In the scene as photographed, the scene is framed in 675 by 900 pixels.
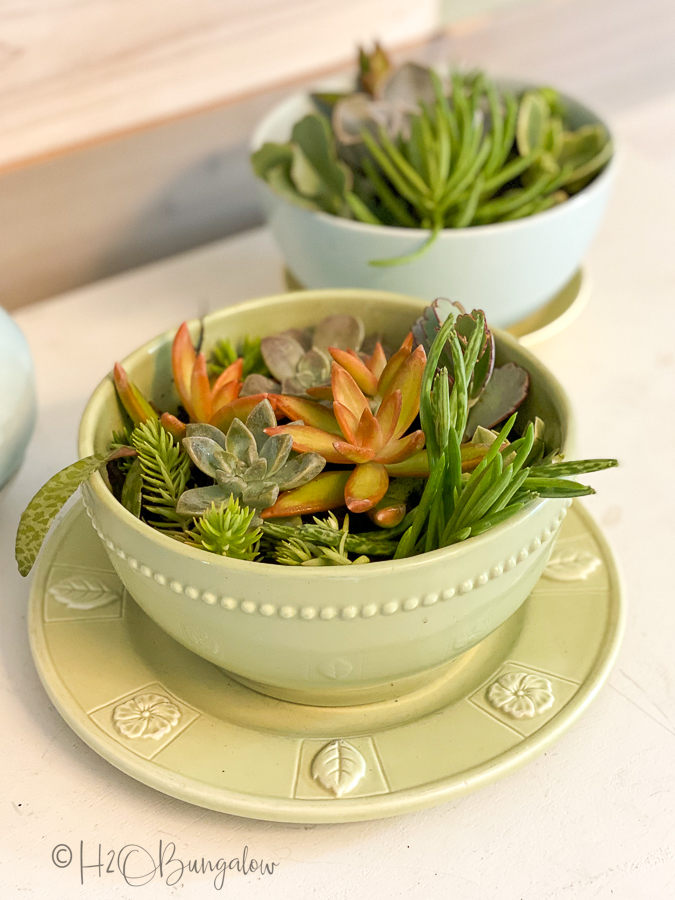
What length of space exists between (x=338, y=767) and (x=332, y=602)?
0.24ft

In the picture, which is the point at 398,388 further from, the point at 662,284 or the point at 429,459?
the point at 662,284

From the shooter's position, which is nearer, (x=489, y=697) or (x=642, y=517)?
(x=489, y=697)

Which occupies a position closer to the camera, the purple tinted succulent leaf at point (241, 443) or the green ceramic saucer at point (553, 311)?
the purple tinted succulent leaf at point (241, 443)

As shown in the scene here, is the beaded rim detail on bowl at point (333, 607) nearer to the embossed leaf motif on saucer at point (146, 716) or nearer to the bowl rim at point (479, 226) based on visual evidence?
the embossed leaf motif on saucer at point (146, 716)

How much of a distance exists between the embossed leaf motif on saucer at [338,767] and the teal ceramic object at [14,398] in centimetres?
21

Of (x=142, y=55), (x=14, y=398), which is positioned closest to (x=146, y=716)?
(x=14, y=398)

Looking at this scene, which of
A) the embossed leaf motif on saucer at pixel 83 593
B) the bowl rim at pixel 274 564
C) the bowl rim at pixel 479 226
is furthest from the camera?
the bowl rim at pixel 479 226

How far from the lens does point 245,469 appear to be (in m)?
0.34

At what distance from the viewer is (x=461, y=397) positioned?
1.08ft

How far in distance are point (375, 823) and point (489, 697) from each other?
7cm

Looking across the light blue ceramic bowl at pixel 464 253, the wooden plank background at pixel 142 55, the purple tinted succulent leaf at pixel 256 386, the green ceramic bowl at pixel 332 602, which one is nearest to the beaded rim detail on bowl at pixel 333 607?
the green ceramic bowl at pixel 332 602

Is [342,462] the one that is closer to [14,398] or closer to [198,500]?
[198,500]

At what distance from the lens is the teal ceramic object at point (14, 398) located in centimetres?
42

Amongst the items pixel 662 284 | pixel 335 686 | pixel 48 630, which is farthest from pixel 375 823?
pixel 662 284
